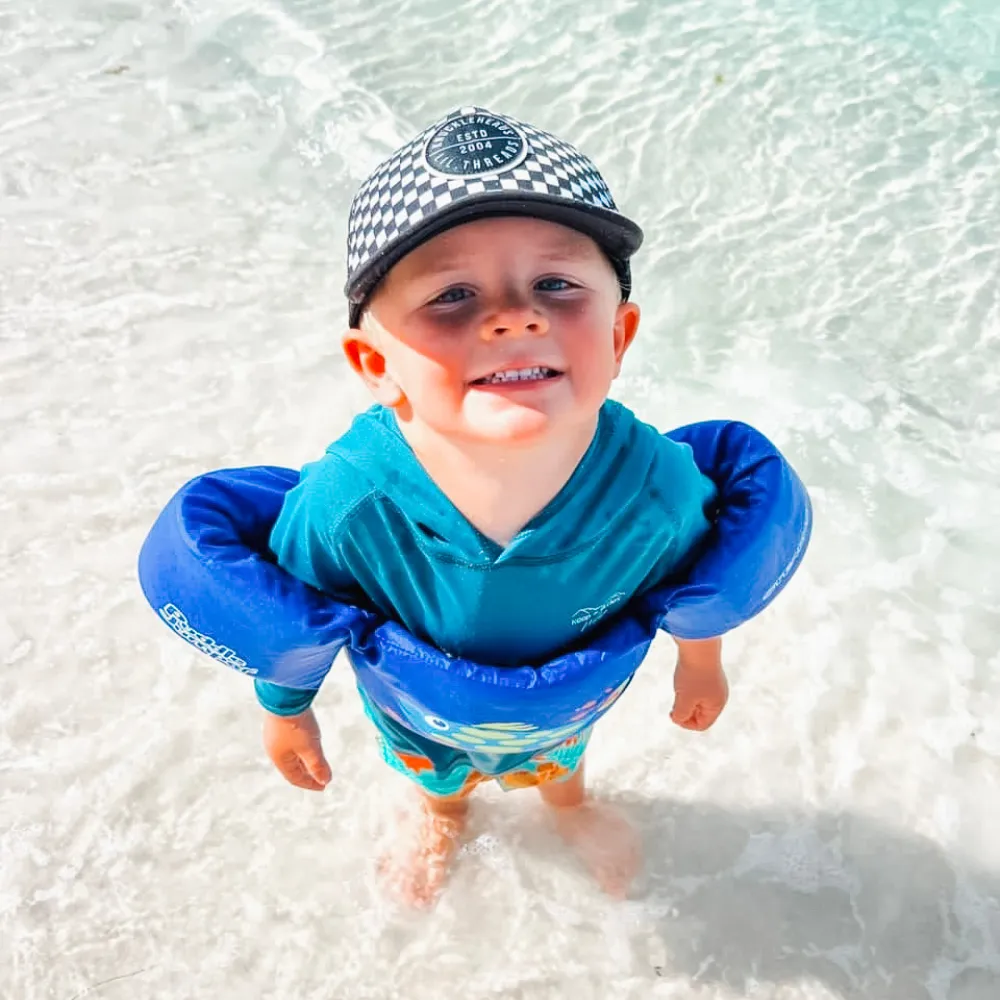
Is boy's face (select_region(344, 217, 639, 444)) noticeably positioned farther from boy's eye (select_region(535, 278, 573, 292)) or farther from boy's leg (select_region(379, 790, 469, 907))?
boy's leg (select_region(379, 790, 469, 907))

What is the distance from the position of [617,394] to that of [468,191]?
2.27 m

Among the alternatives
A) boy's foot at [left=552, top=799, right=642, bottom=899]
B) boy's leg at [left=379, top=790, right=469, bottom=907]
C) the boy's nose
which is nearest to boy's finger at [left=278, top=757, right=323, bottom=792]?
boy's leg at [left=379, top=790, right=469, bottom=907]

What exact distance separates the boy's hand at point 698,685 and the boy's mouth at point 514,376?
79 cm

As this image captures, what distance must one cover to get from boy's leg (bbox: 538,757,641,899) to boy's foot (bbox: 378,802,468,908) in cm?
23

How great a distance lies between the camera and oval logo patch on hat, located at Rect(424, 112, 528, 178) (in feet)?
4.37

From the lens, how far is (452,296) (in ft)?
4.46

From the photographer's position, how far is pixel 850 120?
4.55 meters

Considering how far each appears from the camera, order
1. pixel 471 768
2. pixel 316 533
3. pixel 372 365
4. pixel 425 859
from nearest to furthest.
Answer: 1. pixel 372 365
2. pixel 316 533
3. pixel 471 768
4. pixel 425 859

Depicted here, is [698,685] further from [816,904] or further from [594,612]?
[816,904]

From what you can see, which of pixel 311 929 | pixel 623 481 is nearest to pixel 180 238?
pixel 311 929

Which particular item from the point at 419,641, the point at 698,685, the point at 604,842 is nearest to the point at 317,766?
the point at 419,641

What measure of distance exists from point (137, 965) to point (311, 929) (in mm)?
370

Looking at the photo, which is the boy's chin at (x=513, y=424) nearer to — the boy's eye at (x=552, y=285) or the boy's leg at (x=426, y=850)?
the boy's eye at (x=552, y=285)

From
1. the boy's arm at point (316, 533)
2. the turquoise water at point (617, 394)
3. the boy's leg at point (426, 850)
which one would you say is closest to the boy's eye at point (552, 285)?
the boy's arm at point (316, 533)
